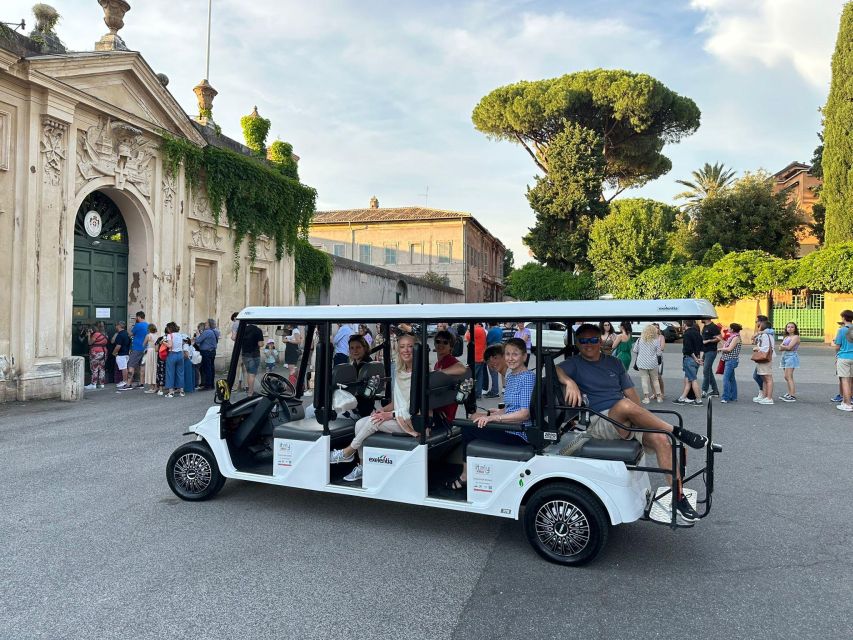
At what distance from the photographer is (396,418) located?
5195mm

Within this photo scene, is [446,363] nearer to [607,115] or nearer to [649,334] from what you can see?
[649,334]

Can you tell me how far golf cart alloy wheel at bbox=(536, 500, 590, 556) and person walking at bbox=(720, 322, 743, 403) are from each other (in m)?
8.83

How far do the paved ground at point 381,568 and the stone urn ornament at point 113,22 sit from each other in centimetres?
1275

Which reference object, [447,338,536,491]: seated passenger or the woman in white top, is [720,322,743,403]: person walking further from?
[447,338,536,491]: seated passenger

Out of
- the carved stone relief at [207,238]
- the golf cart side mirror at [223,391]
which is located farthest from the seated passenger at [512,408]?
the carved stone relief at [207,238]

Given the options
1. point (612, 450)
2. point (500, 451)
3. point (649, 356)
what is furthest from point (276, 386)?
point (649, 356)

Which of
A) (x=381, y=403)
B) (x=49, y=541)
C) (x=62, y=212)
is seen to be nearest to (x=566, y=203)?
(x=62, y=212)

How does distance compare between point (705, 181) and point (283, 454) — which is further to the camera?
point (705, 181)

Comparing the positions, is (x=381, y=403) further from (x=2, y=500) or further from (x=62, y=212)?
(x=62, y=212)

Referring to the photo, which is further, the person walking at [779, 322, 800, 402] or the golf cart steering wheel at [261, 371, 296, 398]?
the person walking at [779, 322, 800, 402]

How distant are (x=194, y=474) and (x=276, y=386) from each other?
112cm

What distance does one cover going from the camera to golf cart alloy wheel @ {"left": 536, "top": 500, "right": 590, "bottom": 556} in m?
4.32

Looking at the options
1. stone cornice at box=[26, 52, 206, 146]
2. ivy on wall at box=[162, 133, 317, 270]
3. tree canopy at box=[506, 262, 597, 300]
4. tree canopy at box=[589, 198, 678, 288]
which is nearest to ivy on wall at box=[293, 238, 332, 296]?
ivy on wall at box=[162, 133, 317, 270]

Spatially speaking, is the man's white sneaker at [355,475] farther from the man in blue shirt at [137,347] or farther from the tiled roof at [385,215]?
the tiled roof at [385,215]
